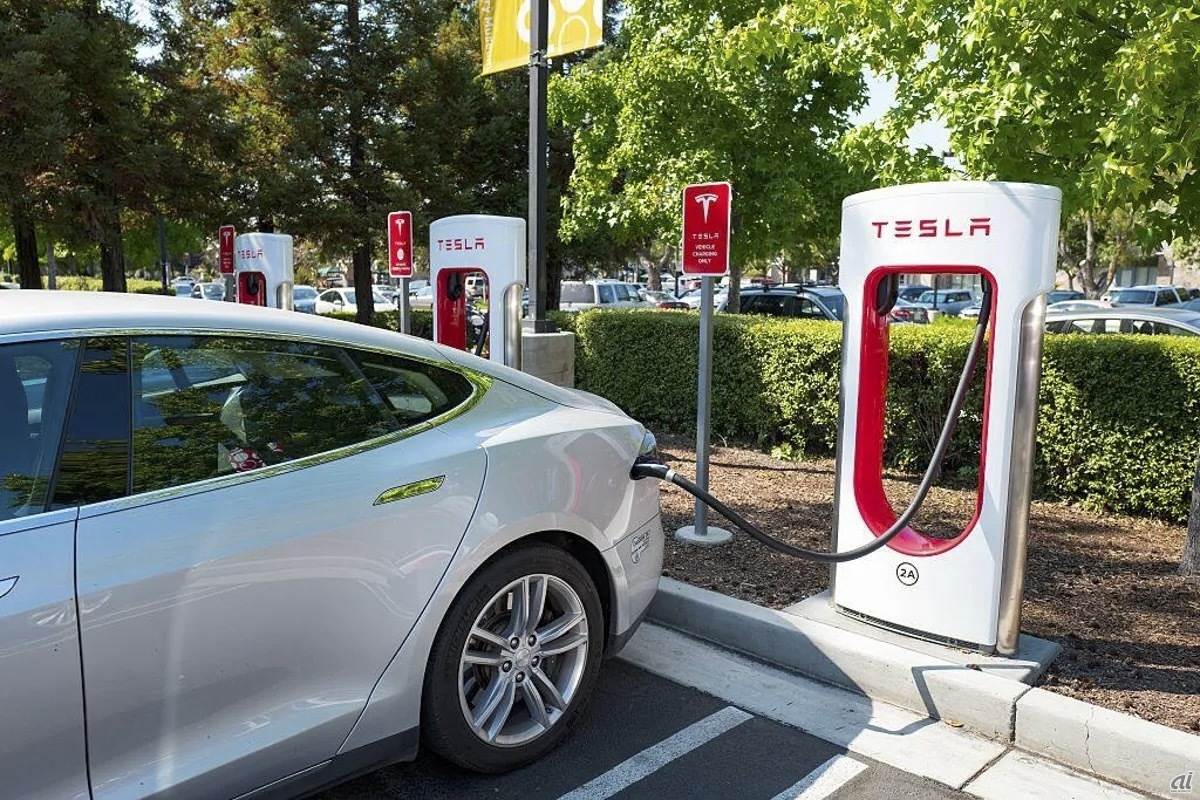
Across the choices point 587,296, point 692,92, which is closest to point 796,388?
point 692,92

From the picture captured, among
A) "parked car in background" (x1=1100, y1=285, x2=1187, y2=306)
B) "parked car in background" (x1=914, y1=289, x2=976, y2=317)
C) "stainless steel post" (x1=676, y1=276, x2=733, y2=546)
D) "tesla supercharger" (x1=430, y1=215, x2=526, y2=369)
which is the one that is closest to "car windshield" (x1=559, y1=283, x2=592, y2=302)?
"parked car in background" (x1=914, y1=289, x2=976, y2=317)

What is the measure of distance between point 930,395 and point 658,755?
4.56 meters

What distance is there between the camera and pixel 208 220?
18.8m

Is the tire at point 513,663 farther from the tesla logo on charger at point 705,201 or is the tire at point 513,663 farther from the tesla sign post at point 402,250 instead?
the tesla sign post at point 402,250

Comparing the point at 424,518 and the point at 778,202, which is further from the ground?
the point at 778,202

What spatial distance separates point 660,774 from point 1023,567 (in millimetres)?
1768

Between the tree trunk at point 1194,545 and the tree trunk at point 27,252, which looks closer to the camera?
the tree trunk at point 1194,545

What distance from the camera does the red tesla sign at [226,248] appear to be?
1494 centimetres

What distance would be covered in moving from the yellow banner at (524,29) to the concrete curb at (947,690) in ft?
17.0

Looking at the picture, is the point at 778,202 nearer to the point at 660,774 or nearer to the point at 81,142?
the point at 660,774

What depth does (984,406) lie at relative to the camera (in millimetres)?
3961

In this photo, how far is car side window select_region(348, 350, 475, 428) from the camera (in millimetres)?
3072

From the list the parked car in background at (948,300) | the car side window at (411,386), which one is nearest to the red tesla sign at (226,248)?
the car side window at (411,386)

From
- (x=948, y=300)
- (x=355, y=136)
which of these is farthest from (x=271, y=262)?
(x=948, y=300)
